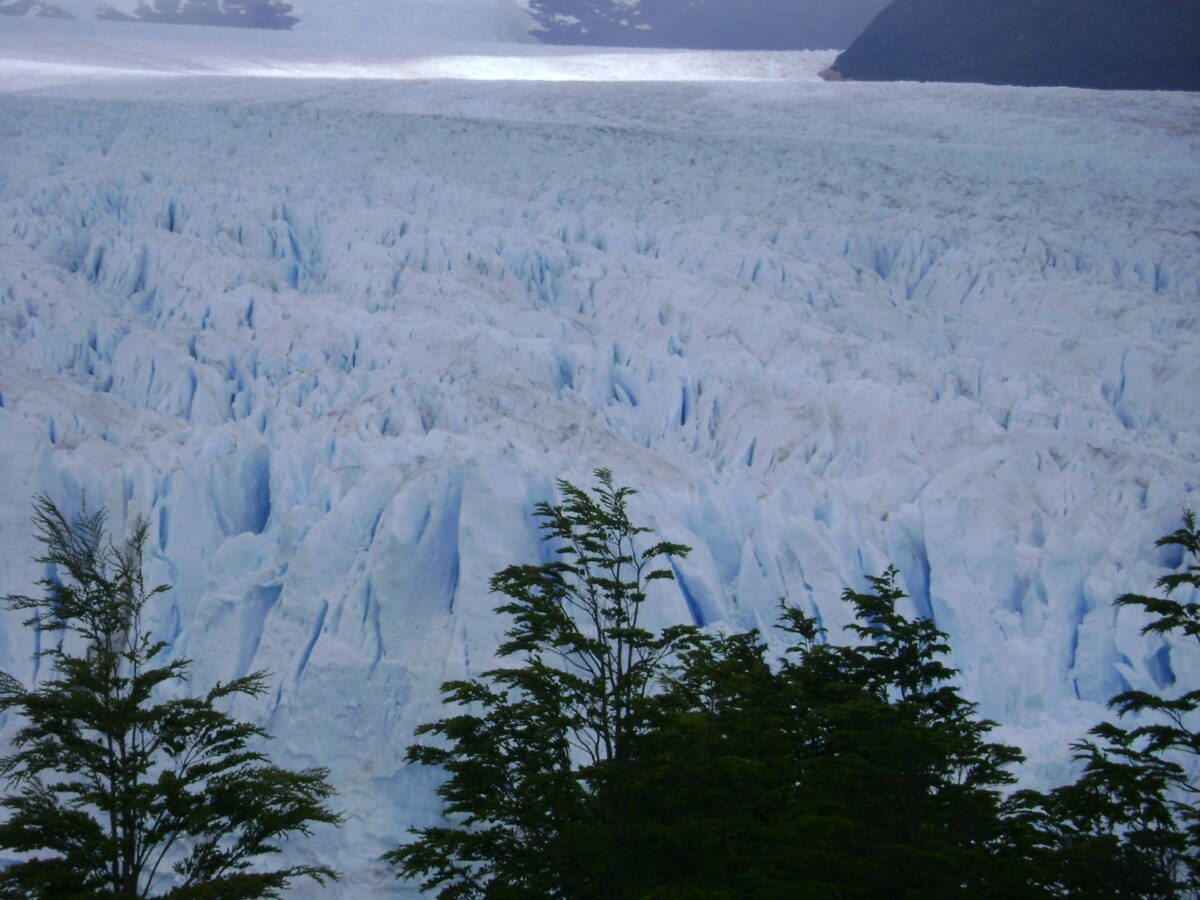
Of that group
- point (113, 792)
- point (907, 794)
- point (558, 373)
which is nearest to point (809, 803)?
point (907, 794)

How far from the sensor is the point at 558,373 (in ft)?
45.1

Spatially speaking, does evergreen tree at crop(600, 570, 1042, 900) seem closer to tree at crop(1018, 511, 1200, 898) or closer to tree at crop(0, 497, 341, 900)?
tree at crop(1018, 511, 1200, 898)

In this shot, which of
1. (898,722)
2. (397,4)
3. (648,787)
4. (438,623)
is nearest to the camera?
(648,787)

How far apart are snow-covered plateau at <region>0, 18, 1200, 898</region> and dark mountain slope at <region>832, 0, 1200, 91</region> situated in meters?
12.4

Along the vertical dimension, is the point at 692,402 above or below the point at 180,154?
below

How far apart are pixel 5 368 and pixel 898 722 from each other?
12.0 metres

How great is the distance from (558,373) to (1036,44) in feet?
114

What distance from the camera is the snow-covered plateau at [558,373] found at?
31.3 ft

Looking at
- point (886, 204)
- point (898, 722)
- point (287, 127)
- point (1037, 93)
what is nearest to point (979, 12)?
point (1037, 93)

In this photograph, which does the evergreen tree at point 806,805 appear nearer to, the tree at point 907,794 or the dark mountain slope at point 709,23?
the tree at point 907,794

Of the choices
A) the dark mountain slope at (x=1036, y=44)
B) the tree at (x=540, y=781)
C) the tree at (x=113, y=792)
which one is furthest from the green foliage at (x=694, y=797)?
the dark mountain slope at (x=1036, y=44)

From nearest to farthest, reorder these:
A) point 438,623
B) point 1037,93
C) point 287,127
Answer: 1. point 438,623
2. point 287,127
3. point 1037,93

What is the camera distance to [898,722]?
18.6ft

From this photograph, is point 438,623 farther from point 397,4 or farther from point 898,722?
point 397,4
